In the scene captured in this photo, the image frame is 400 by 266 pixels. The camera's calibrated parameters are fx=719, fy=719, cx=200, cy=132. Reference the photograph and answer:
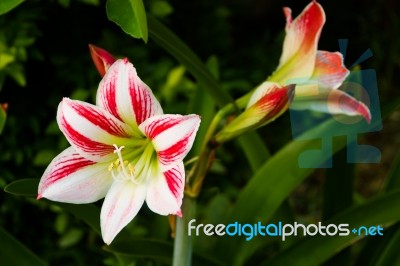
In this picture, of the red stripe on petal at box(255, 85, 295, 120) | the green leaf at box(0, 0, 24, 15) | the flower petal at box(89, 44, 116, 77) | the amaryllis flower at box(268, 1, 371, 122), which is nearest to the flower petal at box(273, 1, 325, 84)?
the amaryllis flower at box(268, 1, 371, 122)

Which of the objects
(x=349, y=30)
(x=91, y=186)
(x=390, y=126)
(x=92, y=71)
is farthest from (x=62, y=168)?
(x=390, y=126)

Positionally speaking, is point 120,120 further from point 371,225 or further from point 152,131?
point 371,225

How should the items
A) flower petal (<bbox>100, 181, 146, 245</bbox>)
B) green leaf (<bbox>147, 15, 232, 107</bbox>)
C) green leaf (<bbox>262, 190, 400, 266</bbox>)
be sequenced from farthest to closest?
green leaf (<bbox>262, 190, 400, 266</bbox>) → green leaf (<bbox>147, 15, 232, 107</bbox>) → flower petal (<bbox>100, 181, 146, 245</bbox>)

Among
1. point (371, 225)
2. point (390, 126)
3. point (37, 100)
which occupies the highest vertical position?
point (37, 100)

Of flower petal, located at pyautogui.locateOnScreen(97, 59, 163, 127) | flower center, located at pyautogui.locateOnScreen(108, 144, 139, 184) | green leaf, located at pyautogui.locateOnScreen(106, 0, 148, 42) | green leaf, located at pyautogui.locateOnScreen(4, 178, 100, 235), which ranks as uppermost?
green leaf, located at pyautogui.locateOnScreen(106, 0, 148, 42)

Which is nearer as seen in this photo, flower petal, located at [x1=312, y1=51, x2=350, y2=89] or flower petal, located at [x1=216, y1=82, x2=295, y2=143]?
flower petal, located at [x1=216, y1=82, x2=295, y2=143]

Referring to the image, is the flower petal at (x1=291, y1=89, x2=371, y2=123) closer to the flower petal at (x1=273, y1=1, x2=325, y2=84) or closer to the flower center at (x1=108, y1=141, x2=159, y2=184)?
the flower petal at (x1=273, y1=1, x2=325, y2=84)
